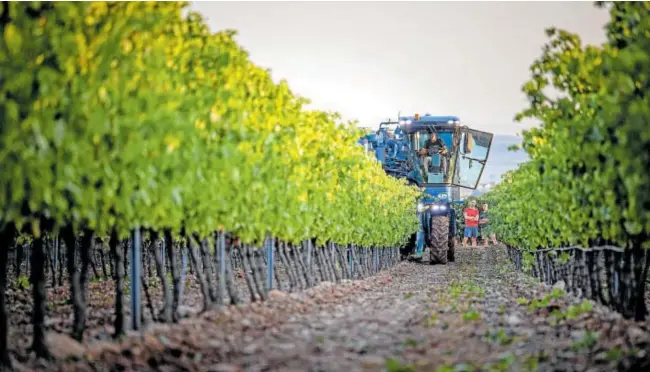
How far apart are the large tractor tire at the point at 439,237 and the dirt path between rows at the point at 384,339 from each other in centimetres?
1620

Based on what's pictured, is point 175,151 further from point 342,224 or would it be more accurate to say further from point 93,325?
point 342,224

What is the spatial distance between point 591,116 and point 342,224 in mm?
10248

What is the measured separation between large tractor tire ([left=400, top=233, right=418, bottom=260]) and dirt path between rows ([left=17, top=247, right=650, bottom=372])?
2422 centimetres

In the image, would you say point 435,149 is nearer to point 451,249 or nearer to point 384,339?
point 451,249

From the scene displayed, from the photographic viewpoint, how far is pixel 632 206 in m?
9.52

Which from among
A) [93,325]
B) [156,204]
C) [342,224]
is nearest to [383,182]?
[342,224]

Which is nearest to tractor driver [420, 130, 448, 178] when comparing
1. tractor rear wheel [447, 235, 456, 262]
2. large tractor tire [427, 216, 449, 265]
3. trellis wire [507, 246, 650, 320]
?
large tractor tire [427, 216, 449, 265]

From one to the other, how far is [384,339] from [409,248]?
100ft

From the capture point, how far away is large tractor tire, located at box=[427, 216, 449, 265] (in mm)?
32250

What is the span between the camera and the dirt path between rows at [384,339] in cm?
839

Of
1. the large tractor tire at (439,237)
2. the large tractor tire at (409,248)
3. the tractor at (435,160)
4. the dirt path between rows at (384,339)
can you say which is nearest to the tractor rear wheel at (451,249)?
the tractor at (435,160)

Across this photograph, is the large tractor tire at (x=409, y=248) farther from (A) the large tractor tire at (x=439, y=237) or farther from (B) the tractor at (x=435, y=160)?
(A) the large tractor tire at (x=439, y=237)

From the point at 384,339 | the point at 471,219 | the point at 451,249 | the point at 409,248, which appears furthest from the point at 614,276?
the point at 471,219

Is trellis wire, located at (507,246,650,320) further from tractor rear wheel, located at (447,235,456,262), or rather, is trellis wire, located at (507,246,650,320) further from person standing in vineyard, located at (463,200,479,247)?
person standing in vineyard, located at (463,200,479,247)
